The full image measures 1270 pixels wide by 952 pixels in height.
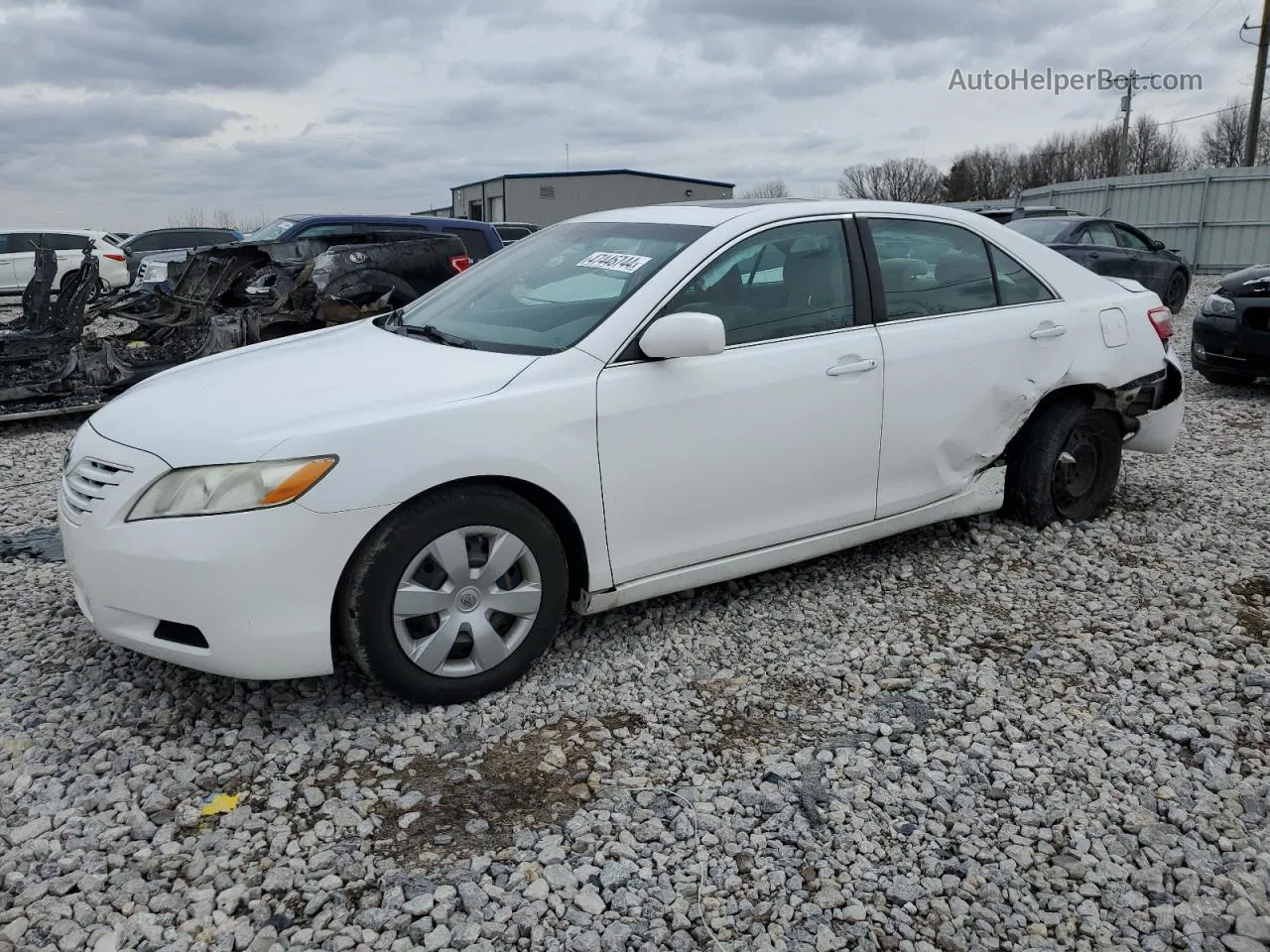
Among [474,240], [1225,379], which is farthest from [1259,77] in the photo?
[474,240]

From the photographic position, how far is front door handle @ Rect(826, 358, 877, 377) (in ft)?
12.4

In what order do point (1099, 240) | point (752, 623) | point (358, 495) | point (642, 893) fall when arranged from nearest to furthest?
point (642, 893)
point (358, 495)
point (752, 623)
point (1099, 240)

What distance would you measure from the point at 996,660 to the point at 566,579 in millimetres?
1609

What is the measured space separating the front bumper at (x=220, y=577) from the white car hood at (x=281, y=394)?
0.15 metres

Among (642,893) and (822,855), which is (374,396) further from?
(822,855)

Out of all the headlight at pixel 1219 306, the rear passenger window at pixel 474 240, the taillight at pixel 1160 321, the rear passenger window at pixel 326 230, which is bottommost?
the headlight at pixel 1219 306

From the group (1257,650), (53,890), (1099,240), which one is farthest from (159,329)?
(1099,240)

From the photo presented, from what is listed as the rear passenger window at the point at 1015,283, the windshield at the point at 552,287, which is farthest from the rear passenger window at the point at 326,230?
the rear passenger window at the point at 1015,283

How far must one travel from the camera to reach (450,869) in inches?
99.1

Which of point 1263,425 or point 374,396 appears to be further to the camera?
point 1263,425

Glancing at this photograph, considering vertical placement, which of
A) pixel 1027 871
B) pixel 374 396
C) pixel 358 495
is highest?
pixel 374 396

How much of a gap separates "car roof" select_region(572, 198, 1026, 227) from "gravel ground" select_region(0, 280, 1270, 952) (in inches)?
61.1

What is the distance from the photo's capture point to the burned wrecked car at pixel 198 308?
7684 millimetres

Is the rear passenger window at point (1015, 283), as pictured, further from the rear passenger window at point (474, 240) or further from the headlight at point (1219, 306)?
the rear passenger window at point (474, 240)
